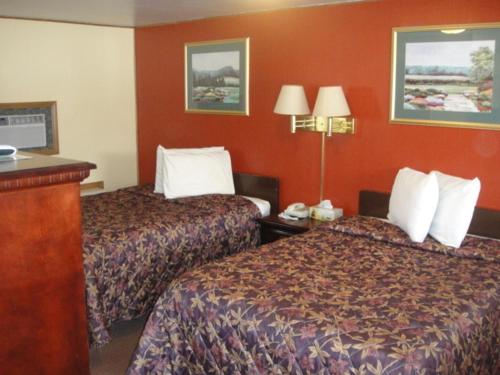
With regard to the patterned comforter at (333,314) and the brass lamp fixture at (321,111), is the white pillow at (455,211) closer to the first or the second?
the patterned comforter at (333,314)

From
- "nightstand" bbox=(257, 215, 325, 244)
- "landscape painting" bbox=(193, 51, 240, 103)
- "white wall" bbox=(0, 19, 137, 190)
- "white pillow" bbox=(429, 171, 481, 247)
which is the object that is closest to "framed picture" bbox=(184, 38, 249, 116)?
"landscape painting" bbox=(193, 51, 240, 103)

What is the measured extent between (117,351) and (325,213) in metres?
1.64

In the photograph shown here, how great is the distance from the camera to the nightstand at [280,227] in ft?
12.6

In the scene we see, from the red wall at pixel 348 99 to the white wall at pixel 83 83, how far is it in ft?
1.49

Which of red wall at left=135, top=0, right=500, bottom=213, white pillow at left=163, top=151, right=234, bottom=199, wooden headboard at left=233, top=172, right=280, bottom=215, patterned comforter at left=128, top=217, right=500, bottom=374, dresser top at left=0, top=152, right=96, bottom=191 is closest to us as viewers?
dresser top at left=0, top=152, right=96, bottom=191

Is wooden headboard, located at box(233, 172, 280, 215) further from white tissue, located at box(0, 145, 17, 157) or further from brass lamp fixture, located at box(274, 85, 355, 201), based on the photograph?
white tissue, located at box(0, 145, 17, 157)

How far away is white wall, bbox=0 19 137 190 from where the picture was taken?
15.0ft

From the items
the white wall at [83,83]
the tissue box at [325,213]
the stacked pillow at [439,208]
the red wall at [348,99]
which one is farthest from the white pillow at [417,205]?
the white wall at [83,83]

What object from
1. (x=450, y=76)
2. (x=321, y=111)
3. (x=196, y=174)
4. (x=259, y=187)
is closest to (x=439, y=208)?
(x=450, y=76)

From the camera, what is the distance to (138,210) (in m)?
3.90

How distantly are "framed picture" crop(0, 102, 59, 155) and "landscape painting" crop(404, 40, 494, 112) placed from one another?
117 inches

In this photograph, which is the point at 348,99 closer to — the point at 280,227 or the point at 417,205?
the point at 280,227

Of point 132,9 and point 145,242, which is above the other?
point 132,9

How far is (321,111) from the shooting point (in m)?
3.72
